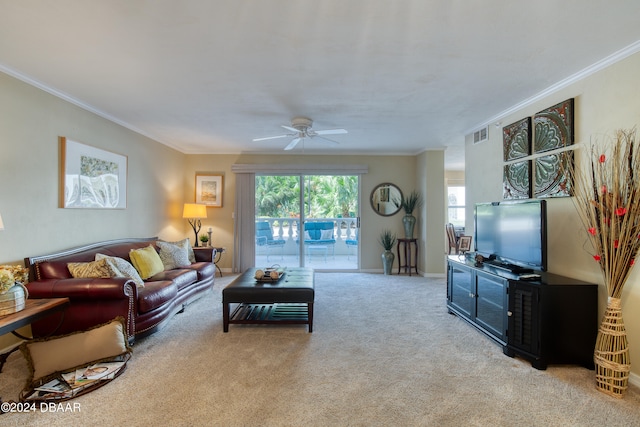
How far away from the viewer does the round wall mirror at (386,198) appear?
19.1 feet

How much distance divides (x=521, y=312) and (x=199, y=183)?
536 cm

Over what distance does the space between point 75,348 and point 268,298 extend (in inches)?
59.1

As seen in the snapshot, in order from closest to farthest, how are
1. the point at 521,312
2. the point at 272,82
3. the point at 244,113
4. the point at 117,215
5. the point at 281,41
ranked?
the point at 281,41 → the point at 521,312 → the point at 272,82 → the point at 244,113 → the point at 117,215

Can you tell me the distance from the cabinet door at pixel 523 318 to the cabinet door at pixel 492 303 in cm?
7

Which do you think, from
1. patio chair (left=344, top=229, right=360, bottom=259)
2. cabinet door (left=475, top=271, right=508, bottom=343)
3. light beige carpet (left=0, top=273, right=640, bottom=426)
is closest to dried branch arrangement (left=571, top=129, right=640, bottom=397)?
light beige carpet (left=0, top=273, right=640, bottom=426)

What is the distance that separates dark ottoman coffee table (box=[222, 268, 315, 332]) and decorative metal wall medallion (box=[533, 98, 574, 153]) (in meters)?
2.67

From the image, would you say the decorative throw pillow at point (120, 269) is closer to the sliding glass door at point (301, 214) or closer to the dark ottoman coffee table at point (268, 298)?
the dark ottoman coffee table at point (268, 298)

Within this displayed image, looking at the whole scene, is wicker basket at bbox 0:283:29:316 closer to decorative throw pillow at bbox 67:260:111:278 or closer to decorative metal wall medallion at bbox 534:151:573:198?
decorative throw pillow at bbox 67:260:111:278

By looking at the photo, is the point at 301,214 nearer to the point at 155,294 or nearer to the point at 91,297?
the point at 155,294

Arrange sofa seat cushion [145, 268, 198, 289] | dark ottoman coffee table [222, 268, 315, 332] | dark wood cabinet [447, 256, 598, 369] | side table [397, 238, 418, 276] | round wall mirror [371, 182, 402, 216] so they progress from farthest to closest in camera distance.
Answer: round wall mirror [371, 182, 402, 216] → side table [397, 238, 418, 276] → sofa seat cushion [145, 268, 198, 289] → dark ottoman coffee table [222, 268, 315, 332] → dark wood cabinet [447, 256, 598, 369]

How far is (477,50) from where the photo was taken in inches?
84.2

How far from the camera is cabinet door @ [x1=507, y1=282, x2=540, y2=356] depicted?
2314 mm

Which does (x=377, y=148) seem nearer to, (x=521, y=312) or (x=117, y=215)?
(x=521, y=312)

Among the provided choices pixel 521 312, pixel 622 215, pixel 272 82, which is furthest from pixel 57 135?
pixel 622 215
